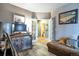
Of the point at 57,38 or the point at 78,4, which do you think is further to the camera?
the point at 57,38

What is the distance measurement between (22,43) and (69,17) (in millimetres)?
1057

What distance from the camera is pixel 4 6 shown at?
2.02 metres

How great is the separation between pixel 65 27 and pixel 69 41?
0.28m

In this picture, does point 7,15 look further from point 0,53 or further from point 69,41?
point 69,41

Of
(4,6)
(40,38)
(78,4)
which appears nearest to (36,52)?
(40,38)

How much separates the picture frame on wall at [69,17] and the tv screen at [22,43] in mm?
744

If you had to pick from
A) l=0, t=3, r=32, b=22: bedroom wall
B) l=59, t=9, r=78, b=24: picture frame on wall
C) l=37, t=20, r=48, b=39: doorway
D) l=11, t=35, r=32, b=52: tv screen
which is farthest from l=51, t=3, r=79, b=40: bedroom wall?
l=0, t=3, r=32, b=22: bedroom wall

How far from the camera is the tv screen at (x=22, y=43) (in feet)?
6.72

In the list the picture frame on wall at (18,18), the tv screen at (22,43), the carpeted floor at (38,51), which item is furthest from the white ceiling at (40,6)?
the carpeted floor at (38,51)

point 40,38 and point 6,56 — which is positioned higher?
point 40,38

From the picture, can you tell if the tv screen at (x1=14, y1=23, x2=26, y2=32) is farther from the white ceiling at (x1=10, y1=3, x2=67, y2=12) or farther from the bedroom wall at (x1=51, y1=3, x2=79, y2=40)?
the bedroom wall at (x1=51, y1=3, x2=79, y2=40)

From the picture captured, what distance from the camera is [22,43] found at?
2.10 metres

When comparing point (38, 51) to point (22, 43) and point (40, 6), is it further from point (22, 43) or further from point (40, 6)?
point (40, 6)

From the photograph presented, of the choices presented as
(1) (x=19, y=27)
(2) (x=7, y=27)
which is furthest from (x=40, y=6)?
(2) (x=7, y=27)
